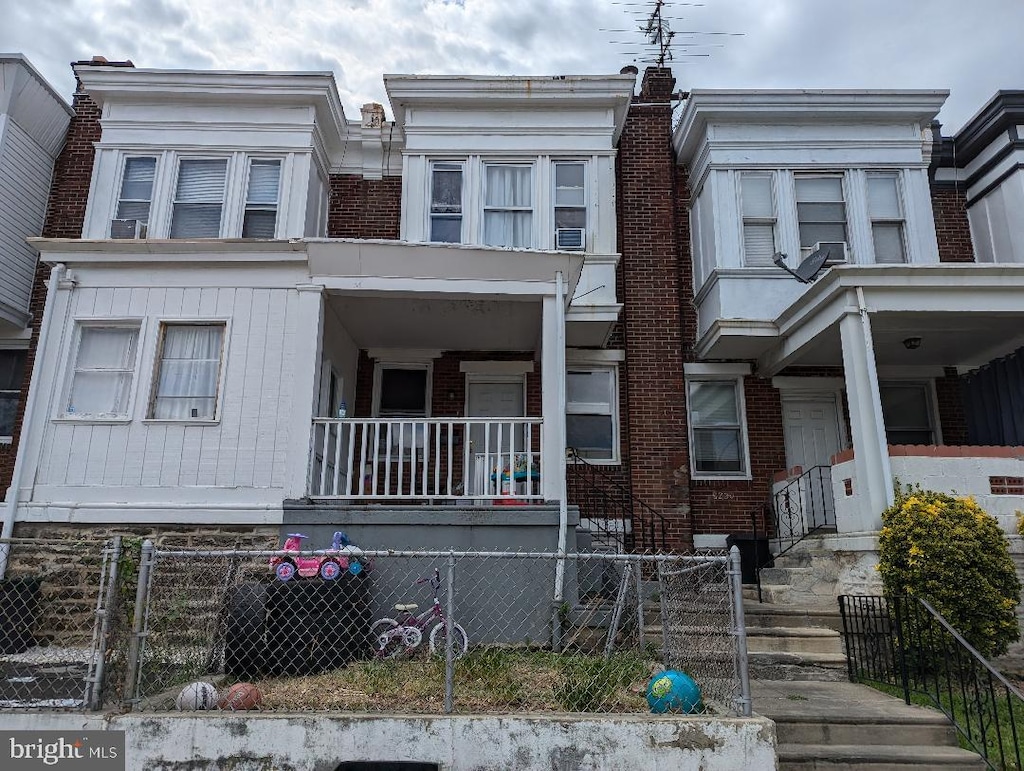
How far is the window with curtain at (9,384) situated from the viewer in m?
11.2

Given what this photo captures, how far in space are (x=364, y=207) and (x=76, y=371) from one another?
5.28 metres

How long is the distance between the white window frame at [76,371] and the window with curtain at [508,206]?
5083 mm

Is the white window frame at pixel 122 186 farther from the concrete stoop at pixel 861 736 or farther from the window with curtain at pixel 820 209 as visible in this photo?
the concrete stoop at pixel 861 736

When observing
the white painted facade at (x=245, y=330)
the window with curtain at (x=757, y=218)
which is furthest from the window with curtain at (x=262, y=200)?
the window with curtain at (x=757, y=218)

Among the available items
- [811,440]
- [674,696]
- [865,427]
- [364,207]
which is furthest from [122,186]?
[811,440]

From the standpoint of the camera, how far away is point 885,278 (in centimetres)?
875

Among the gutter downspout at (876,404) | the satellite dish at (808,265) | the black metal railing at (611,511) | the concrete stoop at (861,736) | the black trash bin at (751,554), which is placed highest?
the satellite dish at (808,265)

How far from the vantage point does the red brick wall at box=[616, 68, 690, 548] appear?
1052 cm

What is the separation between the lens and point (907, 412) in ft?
37.9

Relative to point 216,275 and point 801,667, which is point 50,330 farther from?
point 801,667

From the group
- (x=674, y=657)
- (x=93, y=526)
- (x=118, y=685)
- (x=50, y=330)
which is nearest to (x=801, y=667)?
(x=674, y=657)

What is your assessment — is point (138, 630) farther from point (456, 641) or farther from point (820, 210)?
point (820, 210)

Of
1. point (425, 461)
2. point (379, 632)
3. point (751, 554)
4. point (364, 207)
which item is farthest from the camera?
point (364, 207)

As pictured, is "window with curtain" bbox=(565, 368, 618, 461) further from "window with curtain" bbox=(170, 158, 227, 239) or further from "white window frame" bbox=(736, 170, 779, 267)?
"window with curtain" bbox=(170, 158, 227, 239)
